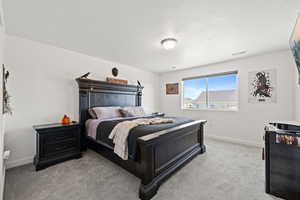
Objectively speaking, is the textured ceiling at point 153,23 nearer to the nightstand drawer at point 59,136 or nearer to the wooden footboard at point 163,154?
the wooden footboard at point 163,154

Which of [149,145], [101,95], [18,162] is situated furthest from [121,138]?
[18,162]

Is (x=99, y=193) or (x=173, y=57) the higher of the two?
(x=173, y=57)

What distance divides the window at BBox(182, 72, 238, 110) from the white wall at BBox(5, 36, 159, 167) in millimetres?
3632

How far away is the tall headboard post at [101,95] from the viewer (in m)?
3.12

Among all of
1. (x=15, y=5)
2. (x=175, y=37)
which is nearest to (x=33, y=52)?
(x=15, y=5)

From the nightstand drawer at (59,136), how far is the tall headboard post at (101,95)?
460 mm

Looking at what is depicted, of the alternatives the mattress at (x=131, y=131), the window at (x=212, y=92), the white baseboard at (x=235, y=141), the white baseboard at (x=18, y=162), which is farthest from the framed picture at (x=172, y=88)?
the white baseboard at (x=18, y=162)

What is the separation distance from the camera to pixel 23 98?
2432mm

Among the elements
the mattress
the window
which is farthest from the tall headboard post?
the window

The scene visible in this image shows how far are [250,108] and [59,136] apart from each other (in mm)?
4746

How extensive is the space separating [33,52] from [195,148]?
3.95 m

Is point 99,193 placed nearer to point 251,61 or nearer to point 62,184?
point 62,184

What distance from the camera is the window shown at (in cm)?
393

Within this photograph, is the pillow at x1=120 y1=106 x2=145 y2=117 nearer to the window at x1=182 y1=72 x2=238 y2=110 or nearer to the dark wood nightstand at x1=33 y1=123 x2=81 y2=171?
the dark wood nightstand at x1=33 y1=123 x2=81 y2=171
